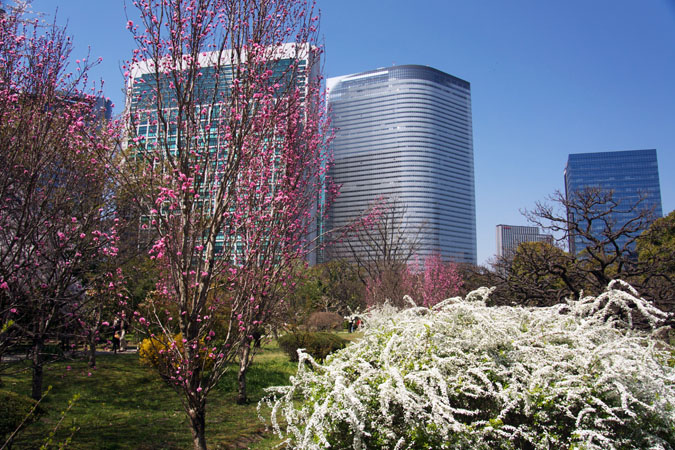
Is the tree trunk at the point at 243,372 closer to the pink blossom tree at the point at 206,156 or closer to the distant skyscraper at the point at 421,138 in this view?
the pink blossom tree at the point at 206,156

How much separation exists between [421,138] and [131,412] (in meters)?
95.0

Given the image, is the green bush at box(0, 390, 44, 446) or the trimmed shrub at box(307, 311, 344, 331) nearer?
the green bush at box(0, 390, 44, 446)

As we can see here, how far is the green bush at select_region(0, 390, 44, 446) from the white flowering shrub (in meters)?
3.96

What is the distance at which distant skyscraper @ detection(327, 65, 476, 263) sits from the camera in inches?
3558

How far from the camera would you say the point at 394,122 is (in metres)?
95.1

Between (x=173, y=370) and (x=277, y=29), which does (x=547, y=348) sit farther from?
(x=277, y=29)

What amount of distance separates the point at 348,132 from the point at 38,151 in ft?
271

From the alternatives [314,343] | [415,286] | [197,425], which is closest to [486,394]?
[197,425]

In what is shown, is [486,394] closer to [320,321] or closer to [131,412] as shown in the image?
[131,412]

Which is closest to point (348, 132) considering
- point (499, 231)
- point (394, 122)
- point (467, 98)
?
point (394, 122)

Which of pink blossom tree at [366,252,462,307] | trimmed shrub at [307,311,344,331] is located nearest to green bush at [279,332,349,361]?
pink blossom tree at [366,252,462,307]

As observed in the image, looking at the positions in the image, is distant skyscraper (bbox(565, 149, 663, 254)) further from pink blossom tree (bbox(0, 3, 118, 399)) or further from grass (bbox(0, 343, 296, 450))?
pink blossom tree (bbox(0, 3, 118, 399))

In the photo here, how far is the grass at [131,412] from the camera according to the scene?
20.4 ft

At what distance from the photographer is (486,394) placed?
3.06 meters
